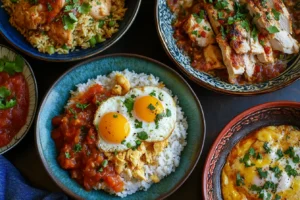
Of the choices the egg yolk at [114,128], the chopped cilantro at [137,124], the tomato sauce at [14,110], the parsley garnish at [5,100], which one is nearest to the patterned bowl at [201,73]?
the chopped cilantro at [137,124]

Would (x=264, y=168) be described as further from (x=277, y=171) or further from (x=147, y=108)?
(x=147, y=108)

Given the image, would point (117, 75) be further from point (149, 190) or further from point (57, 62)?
point (149, 190)

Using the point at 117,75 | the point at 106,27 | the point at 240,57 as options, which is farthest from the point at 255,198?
the point at 106,27

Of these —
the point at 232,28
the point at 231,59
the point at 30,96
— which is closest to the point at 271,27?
the point at 232,28

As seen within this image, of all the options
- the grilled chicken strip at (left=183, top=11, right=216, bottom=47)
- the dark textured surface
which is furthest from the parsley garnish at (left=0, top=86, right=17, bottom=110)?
the grilled chicken strip at (left=183, top=11, right=216, bottom=47)

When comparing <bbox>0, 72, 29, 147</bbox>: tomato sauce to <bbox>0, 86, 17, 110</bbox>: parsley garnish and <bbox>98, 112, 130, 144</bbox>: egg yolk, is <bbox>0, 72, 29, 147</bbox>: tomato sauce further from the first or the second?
<bbox>98, 112, 130, 144</bbox>: egg yolk

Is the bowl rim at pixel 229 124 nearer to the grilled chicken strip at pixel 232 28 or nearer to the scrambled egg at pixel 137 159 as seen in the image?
the scrambled egg at pixel 137 159
